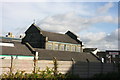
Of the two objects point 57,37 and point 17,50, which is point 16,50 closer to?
point 17,50

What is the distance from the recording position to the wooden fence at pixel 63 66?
1145cm

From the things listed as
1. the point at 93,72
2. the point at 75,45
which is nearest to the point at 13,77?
the point at 93,72

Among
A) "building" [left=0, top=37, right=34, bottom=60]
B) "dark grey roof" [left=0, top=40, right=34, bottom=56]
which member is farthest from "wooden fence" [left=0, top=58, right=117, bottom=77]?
"dark grey roof" [left=0, top=40, right=34, bottom=56]

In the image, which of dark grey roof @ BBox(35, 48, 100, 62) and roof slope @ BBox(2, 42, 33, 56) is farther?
dark grey roof @ BBox(35, 48, 100, 62)

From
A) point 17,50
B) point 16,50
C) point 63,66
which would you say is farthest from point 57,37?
point 63,66

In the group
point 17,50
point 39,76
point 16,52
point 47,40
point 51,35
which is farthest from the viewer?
point 51,35

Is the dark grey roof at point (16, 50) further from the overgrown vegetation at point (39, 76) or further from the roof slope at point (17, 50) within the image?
the overgrown vegetation at point (39, 76)

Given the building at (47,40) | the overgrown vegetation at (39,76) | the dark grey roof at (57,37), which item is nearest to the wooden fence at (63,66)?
the overgrown vegetation at (39,76)

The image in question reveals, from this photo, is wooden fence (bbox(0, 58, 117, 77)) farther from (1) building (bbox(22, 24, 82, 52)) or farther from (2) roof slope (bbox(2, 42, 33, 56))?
(1) building (bbox(22, 24, 82, 52))

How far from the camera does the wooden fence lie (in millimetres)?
11445

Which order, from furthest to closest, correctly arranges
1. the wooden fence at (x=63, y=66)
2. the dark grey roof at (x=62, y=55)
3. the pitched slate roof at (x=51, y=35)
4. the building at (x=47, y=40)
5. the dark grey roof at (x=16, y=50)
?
1. the pitched slate roof at (x=51, y=35)
2. the building at (x=47, y=40)
3. the dark grey roof at (x=62, y=55)
4. the dark grey roof at (x=16, y=50)
5. the wooden fence at (x=63, y=66)

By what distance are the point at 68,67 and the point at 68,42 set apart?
35375 mm

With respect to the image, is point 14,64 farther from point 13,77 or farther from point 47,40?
point 47,40

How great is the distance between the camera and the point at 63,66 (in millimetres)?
13562
